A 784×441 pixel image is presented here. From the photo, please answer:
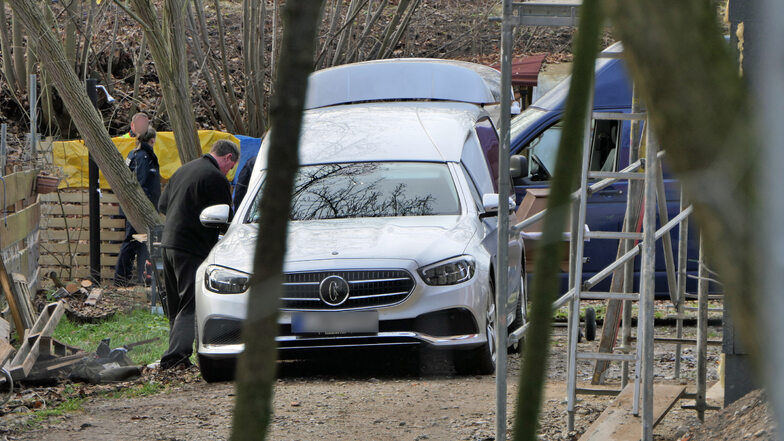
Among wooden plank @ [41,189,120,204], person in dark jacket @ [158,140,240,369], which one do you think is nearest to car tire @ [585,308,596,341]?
person in dark jacket @ [158,140,240,369]

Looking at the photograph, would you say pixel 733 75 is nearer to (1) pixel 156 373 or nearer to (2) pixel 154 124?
(1) pixel 156 373

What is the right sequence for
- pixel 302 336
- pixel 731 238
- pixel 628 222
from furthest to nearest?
pixel 302 336 → pixel 628 222 → pixel 731 238

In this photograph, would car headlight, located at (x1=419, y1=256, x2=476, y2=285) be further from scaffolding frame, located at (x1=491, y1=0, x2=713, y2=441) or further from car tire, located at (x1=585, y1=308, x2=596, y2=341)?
car tire, located at (x1=585, y1=308, x2=596, y2=341)

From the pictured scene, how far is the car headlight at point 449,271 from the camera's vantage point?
20.7 ft

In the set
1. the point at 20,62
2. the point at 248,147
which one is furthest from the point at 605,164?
the point at 20,62

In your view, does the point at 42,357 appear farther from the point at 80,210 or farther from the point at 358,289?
the point at 80,210

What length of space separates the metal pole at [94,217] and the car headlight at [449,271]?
20.8 feet

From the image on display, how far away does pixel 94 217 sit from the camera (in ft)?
38.7

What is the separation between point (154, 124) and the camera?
18.2m

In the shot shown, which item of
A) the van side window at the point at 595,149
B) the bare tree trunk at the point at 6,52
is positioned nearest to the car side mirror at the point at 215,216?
the van side window at the point at 595,149

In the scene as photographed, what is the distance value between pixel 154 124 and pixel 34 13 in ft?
28.2

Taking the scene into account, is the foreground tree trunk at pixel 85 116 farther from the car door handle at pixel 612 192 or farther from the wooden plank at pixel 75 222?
the car door handle at pixel 612 192

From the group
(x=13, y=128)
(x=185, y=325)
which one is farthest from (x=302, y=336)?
(x=13, y=128)

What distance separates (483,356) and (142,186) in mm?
6702
